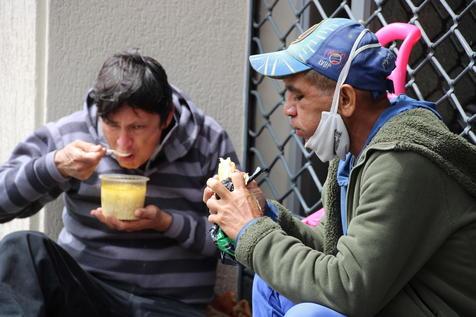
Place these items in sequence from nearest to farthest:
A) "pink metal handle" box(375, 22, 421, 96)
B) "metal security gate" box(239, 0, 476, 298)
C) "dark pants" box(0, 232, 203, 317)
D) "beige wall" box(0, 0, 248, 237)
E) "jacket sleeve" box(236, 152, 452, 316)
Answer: "jacket sleeve" box(236, 152, 452, 316) → "pink metal handle" box(375, 22, 421, 96) → "dark pants" box(0, 232, 203, 317) → "metal security gate" box(239, 0, 476, 298) → "beige wall" box(0, 0, 248, 237)

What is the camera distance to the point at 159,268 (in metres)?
3.38

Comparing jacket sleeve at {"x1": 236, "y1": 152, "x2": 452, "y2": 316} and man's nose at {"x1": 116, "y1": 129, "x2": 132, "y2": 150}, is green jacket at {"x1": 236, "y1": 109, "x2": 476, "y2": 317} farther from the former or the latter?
A: man's nose at {"x1": 116, "y1": 129, "x2": 132, "y2": 150}

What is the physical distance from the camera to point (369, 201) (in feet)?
6.96

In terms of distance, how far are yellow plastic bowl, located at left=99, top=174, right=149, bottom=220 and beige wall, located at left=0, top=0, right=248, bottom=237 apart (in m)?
0.78

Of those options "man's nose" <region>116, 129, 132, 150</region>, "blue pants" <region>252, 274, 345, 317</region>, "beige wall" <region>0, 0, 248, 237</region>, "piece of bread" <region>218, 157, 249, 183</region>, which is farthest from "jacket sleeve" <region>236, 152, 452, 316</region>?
"beige wall" <region>0, 0, 248, 237</region>

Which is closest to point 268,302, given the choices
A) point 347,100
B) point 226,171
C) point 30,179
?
point 226,171

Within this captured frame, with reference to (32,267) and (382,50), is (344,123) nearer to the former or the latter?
(382,50)

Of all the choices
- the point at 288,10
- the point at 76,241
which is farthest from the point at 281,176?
the point at 76,241

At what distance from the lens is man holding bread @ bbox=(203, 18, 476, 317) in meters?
2.10

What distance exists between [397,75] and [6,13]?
A: 7.29ft

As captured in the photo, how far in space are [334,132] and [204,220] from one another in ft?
3.97

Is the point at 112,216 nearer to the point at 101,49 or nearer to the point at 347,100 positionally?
the point at 101,49

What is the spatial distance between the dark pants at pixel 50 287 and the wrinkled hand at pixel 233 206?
3.08 ft

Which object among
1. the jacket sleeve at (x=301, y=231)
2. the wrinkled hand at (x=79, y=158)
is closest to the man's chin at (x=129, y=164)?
the wrinkled hand at (x=79, y=158)
